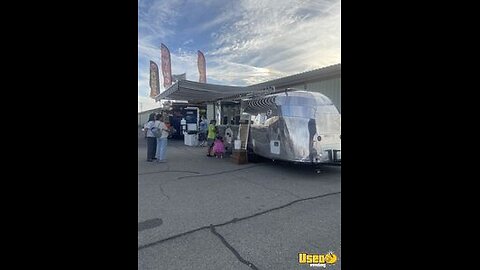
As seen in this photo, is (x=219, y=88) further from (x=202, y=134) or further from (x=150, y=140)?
(x=202, y=134)

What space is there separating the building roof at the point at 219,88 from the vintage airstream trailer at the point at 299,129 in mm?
1289

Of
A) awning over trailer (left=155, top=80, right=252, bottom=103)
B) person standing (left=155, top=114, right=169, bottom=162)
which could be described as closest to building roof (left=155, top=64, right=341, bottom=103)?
awning over trailer (left=155, top=80, right=252, bottom=103)

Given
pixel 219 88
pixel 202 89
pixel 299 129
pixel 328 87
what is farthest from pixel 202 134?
pixel 299 129

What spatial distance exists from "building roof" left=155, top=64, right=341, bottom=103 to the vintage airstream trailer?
1.29 metres

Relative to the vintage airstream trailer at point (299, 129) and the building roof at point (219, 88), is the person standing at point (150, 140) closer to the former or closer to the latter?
the building roof at point (219, 88)

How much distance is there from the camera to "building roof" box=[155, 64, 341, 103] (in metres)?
9.50

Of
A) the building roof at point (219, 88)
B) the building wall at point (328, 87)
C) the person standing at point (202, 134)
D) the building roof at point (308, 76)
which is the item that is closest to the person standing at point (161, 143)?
the building roof at point (219, 88)


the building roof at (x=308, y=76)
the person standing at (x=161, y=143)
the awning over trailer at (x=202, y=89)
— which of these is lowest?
the person standing at (x=161, y=143)

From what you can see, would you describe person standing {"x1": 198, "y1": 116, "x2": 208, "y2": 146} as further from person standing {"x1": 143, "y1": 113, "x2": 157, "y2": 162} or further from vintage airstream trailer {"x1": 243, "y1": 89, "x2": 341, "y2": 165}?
vintage airstream trailer {"x1": 243, "y1": 89, "x2": 341, "y2": 165}

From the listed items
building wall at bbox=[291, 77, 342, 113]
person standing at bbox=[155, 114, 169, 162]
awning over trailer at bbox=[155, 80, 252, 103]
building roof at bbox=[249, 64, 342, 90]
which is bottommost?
person standing at bbox=[155, 114, 169, 162]

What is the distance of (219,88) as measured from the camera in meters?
10.7

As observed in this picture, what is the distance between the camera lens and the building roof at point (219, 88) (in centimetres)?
950

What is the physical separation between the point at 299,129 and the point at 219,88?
5.37 meters
